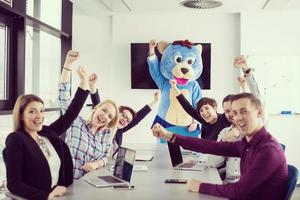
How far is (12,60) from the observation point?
162 inches

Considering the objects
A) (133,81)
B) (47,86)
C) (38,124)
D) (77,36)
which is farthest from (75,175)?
(77,36)

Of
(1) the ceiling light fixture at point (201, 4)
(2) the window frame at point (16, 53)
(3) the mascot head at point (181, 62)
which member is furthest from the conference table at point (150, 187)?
(1) the ceiling light fixture at point (201, 4)

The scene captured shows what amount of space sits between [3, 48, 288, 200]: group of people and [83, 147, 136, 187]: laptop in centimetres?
19

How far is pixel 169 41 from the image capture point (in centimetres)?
597

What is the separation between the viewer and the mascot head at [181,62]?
569cm

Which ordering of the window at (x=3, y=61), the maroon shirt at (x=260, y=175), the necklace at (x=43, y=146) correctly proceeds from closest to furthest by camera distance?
1. the maroon shirt at (x=260, y=175)
2. the necklace at (x=43, y=146)
3. the window at (x=3, y=61)

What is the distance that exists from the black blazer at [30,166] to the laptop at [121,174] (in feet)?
0.64

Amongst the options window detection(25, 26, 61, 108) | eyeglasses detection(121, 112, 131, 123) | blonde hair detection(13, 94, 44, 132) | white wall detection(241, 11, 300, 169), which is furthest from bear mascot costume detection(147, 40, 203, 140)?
blonde hair detection(13, 94, 44, 132)

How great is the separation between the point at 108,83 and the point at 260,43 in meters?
2.40

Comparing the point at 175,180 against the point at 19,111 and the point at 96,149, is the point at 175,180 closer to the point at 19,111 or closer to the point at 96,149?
the point at 96,149

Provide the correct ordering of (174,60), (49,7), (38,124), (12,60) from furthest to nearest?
(174,60) < (49,7) < (12,60) < (38,124)

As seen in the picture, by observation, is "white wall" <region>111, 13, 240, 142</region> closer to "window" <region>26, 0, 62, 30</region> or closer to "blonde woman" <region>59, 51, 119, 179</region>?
"window" <region>26, 0, 62, 30</region>

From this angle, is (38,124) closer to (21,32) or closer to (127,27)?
(21,32)

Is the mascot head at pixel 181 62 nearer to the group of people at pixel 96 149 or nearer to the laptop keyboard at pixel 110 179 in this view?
the group of people at pixel 96 149
